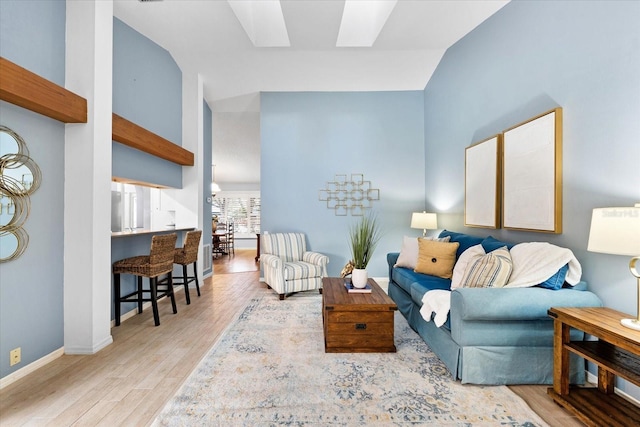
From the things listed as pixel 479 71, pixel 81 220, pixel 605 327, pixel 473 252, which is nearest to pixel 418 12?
pixel 479 71

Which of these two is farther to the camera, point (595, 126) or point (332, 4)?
point (332, 4)

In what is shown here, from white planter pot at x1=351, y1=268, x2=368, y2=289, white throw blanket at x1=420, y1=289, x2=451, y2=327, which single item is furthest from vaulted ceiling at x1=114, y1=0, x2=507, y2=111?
white throw blanket at x1=420, y1=289, x2=451, y2=327

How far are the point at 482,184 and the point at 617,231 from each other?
2.00 m

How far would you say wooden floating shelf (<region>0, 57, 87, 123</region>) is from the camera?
6.10ft

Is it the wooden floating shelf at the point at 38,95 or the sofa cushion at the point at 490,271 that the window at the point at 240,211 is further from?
the sofa cushion at the point at 490,271

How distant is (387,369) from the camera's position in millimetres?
2268

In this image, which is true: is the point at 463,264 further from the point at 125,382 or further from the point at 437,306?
the point at 125,382

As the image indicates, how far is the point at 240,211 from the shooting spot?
10.8 metres

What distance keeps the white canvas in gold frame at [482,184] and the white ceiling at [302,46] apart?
1484 mm

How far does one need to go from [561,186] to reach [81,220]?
3940 mm

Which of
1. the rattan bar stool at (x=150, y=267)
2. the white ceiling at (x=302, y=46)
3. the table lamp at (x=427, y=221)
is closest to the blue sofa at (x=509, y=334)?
the table lamp at (x=427, y=221)

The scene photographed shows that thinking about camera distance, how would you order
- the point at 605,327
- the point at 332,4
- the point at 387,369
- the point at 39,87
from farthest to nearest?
the point at 332,4
the point at 387,369
the point at 39,87
the point at 605,327

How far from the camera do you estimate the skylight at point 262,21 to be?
363 cm

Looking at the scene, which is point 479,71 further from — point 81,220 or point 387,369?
point 81,220
